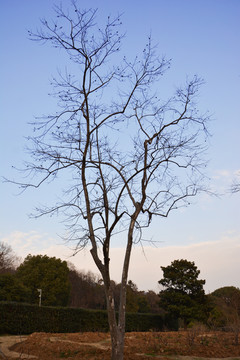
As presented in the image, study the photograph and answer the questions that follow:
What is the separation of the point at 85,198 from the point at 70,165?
3.03 ft

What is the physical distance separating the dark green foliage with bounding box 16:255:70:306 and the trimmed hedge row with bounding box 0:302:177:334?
12129mm

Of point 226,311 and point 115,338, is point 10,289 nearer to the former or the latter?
point 226,311

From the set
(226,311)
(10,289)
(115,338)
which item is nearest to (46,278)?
(10,289)

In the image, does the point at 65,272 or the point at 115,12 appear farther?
the point at 65,272

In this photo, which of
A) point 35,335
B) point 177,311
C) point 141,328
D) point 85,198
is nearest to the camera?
point 85,198

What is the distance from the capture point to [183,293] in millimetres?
23375

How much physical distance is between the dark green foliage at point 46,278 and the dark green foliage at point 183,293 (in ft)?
37.0

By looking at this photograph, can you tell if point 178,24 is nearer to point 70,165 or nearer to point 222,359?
point 70,165

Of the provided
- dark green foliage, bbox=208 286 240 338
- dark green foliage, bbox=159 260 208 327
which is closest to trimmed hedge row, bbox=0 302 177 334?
dark green foliage, bbox=159 260 208 327

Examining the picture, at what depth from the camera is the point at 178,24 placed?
26.4 feet

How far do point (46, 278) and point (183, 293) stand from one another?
43.9ft

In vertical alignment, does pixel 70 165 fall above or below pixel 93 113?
below

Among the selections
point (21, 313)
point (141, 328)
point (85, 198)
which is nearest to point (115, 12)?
point (85, 198)

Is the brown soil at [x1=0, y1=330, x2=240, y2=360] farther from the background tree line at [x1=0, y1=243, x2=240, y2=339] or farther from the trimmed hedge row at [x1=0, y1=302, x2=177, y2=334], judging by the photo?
the trimmed hedge row at [x1=0, y1=302, x2=177, y2=334]
